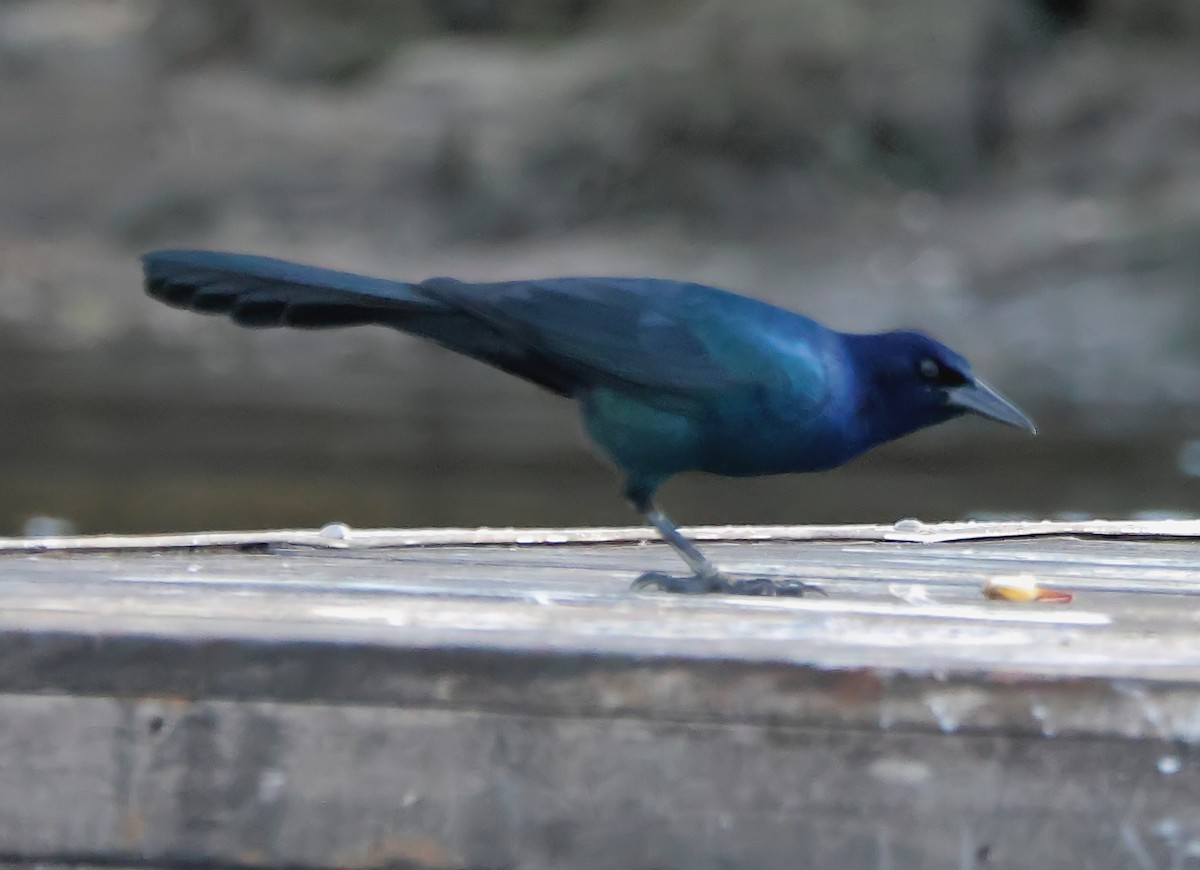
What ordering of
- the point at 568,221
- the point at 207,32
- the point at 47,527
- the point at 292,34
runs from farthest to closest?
the point at 207,32, the point at 292,34, the point at 568,221, the point at 47,527

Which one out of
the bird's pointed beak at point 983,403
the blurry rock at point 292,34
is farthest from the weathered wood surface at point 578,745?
the blurry rock at point 292,34

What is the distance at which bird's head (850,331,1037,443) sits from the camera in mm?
3229

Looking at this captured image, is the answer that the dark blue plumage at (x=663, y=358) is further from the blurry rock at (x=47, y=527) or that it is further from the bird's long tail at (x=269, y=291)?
the blurry rock at (x=47, y=527)

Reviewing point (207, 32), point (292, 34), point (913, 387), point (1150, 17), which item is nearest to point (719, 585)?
point (913, 387)

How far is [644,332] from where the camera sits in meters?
3.26

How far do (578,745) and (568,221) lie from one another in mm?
15270

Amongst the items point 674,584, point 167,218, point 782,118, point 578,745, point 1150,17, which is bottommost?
point 578,745

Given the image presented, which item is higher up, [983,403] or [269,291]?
[269,291]

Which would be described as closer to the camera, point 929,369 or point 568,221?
point 929,369

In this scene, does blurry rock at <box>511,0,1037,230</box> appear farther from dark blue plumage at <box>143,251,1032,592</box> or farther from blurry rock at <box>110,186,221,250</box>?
dark blue plumage at <box>143,251,1032,592</box>

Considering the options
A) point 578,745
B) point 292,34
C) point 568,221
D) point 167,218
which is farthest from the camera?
point 292,34

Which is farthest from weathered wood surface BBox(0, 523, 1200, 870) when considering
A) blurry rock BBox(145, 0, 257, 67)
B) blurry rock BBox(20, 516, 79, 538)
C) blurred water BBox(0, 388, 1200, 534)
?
blurry rock BBox(145, 0, 257, 67)

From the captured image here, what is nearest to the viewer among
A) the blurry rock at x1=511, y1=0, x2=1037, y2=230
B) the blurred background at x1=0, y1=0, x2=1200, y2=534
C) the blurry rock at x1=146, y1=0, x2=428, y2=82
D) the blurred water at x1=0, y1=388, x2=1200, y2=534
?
the blurred water at x1=0, y1=388, x2=1200, y2=534

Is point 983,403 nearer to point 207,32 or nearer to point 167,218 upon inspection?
point 167,218
